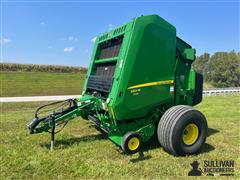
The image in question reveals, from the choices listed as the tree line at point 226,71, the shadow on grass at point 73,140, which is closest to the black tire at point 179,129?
the shadow on grass at point 73,140

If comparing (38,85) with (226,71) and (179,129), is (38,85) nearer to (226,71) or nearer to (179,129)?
(179,129)

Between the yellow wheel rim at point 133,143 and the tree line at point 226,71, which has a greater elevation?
the tree line at point 226,71

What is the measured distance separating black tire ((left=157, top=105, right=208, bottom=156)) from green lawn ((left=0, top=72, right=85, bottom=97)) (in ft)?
64.5

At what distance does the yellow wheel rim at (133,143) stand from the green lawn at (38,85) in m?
19.5

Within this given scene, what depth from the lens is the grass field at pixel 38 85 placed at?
77.3 feet

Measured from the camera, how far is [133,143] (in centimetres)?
474

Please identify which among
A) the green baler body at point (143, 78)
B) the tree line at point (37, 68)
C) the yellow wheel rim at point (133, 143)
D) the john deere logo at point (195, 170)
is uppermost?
the tree line at point (37, 68)

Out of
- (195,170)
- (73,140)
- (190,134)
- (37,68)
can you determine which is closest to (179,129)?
(190,134)

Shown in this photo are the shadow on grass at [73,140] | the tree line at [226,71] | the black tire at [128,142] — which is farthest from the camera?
the tree line at [226,71]

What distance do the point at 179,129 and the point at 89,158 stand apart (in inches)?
70.3

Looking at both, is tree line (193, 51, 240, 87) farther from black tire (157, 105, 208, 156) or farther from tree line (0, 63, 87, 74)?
black tire (157, 105, 208, 156)

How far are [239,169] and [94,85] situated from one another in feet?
11.8
